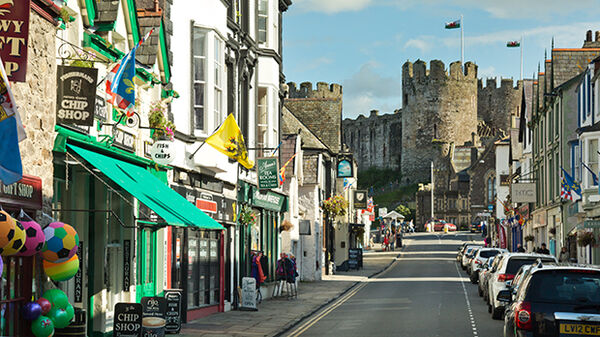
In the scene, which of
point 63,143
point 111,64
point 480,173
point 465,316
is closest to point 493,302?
point 465,316

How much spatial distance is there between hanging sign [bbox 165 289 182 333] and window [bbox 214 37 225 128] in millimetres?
7040

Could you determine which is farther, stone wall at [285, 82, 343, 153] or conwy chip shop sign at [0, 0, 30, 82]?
stone wall at [285, 82, 343, 153]

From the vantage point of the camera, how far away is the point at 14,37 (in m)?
9.90

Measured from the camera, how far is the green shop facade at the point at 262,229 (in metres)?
26.2

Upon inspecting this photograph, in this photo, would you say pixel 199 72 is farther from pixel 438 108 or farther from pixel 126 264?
pixel 438 108

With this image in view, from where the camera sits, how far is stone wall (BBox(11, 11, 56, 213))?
38.0ft

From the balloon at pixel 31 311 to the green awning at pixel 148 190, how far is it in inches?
112

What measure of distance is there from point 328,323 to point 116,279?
6047 mm

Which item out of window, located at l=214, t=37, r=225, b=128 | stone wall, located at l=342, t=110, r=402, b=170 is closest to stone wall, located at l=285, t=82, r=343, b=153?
window, located at l=214, t=37, r=225, b=128

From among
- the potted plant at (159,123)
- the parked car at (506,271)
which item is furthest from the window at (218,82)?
the parked car at (506,271)

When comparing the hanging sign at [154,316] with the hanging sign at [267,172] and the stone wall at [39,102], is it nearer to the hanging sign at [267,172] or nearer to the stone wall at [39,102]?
the stone wall at [39,102]

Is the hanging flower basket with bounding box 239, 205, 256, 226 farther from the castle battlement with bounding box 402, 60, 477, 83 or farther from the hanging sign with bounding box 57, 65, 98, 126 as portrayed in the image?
the castle battlement with bounding box 402, 60, 477, 83

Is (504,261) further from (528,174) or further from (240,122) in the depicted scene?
(528,174)

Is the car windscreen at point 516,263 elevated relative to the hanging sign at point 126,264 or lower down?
lower down
